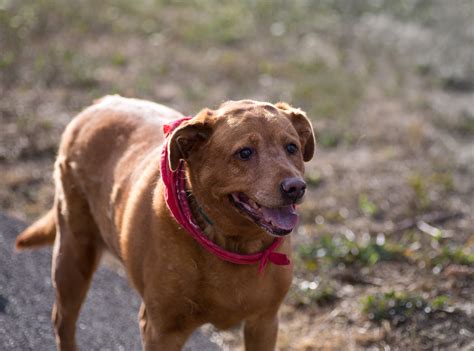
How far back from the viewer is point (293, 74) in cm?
1085

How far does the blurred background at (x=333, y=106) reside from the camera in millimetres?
5695

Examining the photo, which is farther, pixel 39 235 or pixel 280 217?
pixel 39 235

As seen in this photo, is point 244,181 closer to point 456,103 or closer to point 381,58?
point 456,103

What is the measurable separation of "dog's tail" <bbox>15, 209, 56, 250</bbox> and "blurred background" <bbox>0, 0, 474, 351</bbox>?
1.43 metres

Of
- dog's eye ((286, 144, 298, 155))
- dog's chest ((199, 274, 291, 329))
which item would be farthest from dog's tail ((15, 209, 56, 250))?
dog's eye ((286, 144, 298, 155))

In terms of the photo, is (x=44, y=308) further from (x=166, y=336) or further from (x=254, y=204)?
(x=254, y=204)

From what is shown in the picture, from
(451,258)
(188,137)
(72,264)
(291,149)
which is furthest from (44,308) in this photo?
(451,258)

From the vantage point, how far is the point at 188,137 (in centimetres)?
367

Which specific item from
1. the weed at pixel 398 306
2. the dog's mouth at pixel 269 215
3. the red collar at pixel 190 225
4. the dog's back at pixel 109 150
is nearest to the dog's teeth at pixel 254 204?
the dog's mouth at pixel 269 215

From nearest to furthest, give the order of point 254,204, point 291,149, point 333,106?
point 254,204 < point 291,149 < point 333,106

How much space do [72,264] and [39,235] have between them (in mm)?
519

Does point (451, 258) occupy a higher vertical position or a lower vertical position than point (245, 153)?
lower

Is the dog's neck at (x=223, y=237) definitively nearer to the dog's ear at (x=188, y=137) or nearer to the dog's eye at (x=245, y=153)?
the dog's ear at (x=188, y=137)

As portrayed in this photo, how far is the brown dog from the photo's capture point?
354 cm
